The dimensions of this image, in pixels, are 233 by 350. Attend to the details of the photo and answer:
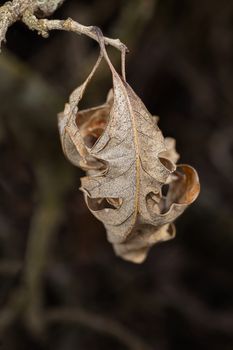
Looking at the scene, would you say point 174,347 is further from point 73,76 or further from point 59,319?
point 73,76

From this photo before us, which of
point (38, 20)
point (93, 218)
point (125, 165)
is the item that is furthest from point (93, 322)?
point (38, 20)

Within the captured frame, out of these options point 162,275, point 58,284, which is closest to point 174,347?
point 162,275

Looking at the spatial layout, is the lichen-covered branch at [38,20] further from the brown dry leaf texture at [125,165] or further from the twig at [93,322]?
the twig at [93,322]

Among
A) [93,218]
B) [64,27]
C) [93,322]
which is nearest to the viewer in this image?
[64,27]

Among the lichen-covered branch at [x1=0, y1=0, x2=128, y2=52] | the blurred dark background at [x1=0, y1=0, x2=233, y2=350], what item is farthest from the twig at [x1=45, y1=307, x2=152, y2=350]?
the lichen-covered branch at [x1=0, y1=0, x2=128, y2=52]

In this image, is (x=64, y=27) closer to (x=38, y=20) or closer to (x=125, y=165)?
(x=38, y=20)

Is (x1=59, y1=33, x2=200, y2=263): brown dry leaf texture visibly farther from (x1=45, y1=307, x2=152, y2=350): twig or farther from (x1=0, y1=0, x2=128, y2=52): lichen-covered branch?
(x1=45, y1=307, x2=152, y2=350): twig
